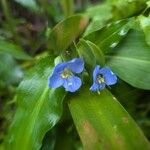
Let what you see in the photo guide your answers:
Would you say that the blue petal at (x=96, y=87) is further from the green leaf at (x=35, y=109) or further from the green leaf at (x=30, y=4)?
the green leaf at (x=30, y=4)

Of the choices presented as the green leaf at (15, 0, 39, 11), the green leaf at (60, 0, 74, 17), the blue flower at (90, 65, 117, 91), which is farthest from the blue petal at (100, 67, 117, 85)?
the green leaf at (15, 0, 39, 11)

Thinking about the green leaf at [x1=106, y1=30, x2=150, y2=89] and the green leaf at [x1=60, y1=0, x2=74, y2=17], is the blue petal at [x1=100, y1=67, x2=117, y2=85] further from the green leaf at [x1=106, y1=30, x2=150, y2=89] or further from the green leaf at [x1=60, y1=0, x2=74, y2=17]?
the green leaf at [x1=60, y1=0, x2=74, y2=17]

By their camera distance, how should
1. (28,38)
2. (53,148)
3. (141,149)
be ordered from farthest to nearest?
(28,38) → (53,148) → (141,149)

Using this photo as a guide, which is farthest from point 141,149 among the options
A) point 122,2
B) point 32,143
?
point 122,2

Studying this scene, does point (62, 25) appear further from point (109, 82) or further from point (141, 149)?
point (141, 149)

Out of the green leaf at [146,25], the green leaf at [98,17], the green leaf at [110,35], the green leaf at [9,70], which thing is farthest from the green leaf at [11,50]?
the green leaf at [146,25]

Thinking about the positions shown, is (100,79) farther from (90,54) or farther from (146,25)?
(146,25)

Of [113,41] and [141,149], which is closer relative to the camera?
[141,149]
